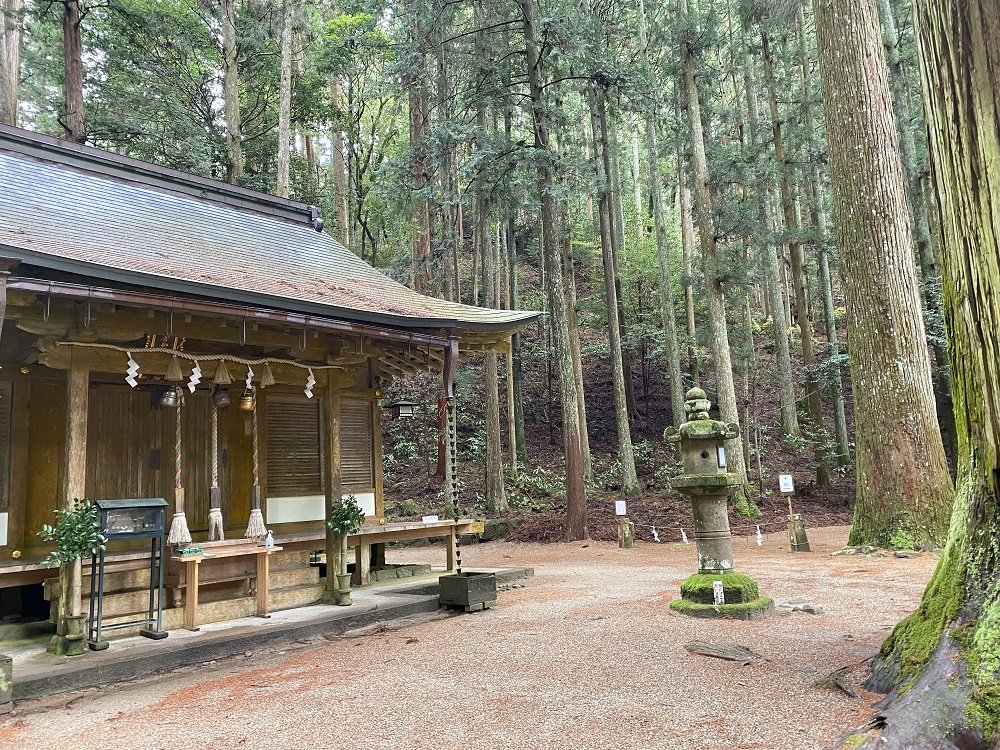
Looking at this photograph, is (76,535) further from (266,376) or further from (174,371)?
(266,376)

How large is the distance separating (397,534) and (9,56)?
15.8 metres

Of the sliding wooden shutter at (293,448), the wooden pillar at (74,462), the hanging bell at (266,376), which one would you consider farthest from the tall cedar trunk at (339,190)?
the wooden pillar at (74,462)

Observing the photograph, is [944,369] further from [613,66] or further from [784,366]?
[613,66]

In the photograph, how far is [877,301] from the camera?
9.06m

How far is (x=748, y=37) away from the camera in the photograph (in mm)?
18562

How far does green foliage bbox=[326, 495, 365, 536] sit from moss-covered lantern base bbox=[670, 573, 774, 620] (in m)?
3.73

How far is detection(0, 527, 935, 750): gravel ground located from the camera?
3494mm

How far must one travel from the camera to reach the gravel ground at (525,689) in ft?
11.5

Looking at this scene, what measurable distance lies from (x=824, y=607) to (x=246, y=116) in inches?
789

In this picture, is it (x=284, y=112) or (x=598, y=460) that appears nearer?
(x=284, y=112)

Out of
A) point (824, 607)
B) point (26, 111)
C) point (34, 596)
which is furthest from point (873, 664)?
point (26, 111)

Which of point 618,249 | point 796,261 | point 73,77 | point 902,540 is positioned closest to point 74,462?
point 902,540

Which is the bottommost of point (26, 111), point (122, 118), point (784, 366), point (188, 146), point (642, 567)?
point (642, 567)

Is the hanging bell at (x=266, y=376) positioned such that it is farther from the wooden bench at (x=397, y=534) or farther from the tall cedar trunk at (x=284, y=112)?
the tall cedar trunk at (x=284, y=112)
